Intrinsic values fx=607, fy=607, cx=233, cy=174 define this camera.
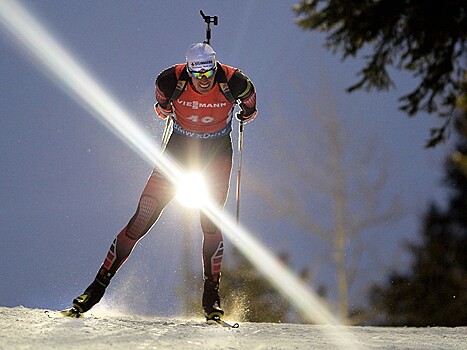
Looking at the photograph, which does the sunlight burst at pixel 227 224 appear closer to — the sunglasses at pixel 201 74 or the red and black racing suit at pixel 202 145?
the red and black racing suit at pixel 202 145

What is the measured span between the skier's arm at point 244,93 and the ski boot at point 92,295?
2.03 metres

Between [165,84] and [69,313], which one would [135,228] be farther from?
Result: [165,84]

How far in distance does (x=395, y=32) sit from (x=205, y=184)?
113 inches

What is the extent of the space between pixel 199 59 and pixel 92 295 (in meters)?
2.22

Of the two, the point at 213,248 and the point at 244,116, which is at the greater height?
the point at 244,116

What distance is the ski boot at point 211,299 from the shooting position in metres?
5.25

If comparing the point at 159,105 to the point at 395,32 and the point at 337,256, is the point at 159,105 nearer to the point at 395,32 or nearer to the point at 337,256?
the point at 395,32

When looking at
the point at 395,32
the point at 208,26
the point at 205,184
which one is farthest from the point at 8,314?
the point at 395,32

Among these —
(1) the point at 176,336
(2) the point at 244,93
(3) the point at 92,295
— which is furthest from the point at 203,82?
(1) the point at 176,336

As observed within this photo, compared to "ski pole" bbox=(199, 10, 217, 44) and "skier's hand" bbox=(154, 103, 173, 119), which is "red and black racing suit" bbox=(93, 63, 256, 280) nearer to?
"skier's hand" bbox=(154, 103, 173, 119)

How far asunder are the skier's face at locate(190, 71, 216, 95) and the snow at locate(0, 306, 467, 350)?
6.74 feet

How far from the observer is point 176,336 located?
3.89 metres

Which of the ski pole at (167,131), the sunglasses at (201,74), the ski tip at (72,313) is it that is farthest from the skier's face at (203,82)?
the ski tip at (72,313)

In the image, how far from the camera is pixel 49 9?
13750 centimetres
